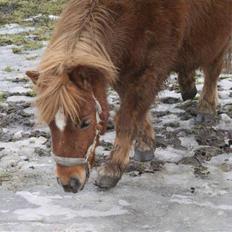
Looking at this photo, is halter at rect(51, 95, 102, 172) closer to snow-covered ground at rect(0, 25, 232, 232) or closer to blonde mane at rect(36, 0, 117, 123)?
blonde mane at rect(36, 0, 117, 123)

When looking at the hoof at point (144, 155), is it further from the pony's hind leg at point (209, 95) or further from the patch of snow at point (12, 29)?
the patch of snow at point (12, 29)

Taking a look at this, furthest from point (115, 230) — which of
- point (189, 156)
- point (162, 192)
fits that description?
point (189, 156)

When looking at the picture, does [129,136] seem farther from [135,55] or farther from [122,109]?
[135,55]

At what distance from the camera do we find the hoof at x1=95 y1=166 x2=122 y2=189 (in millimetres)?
4664

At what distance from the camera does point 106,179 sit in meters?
4.66

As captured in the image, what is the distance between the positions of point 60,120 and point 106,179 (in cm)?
99

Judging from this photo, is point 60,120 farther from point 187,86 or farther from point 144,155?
point 187,86

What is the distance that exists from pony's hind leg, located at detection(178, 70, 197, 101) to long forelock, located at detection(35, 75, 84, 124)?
255 centimetres

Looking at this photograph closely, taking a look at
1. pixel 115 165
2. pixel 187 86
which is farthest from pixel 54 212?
pixel 187 86

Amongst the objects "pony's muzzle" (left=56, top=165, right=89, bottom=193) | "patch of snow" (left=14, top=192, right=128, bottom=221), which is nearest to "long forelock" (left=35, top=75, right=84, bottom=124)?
"pony's muzzle" (left=56, top=165, right=89, bottom=193)

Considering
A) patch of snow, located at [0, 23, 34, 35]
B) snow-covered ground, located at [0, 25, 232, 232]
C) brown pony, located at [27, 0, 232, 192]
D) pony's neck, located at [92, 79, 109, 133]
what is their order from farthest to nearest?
patch of snow, located at [0, 23, 34, 35] < snow-covered ground, located at [0, 25, 232, 232] < pony's neck, located at [92, 79, 109, 133] < brown pony, located at [27, 0, 232, 192]

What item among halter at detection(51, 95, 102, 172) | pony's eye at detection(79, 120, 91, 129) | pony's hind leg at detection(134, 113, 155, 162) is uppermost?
pony's eye at detection(79, 120, 91, 129)

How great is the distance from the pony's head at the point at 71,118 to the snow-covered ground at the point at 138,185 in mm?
416

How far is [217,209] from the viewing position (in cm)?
438
